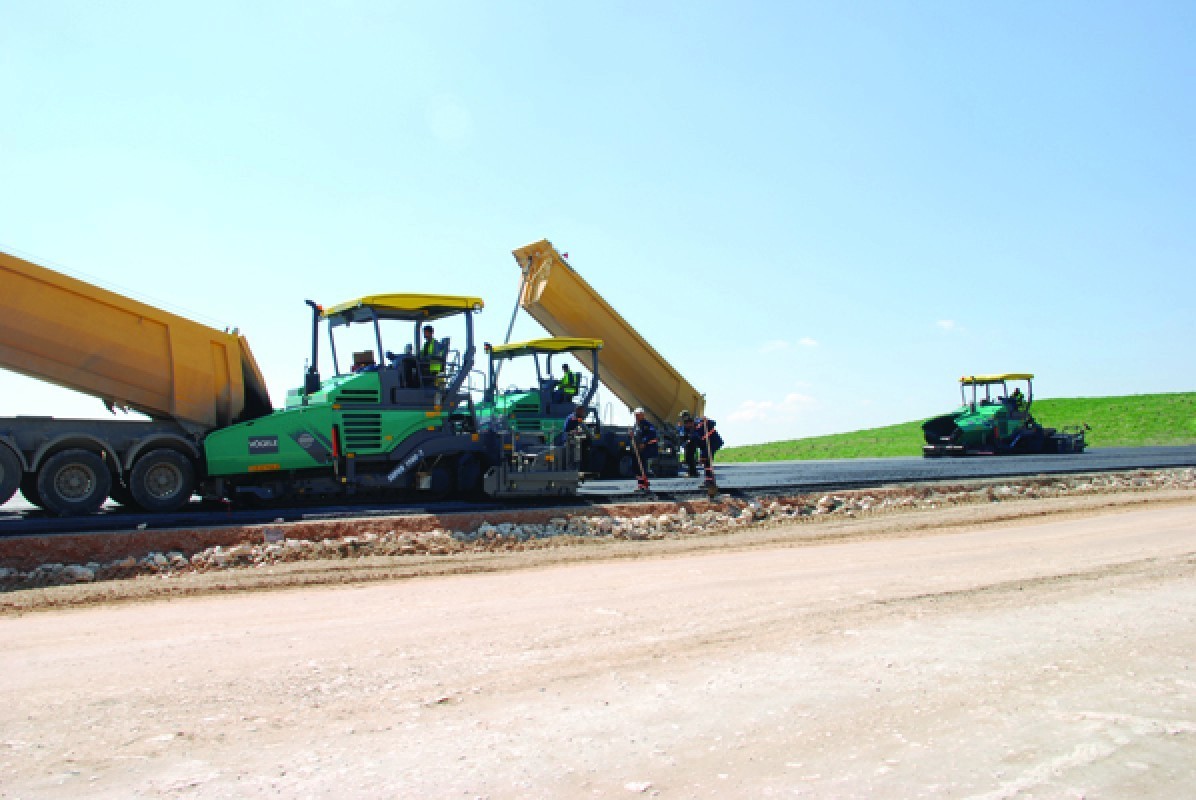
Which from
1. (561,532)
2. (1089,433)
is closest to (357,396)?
(561,532)

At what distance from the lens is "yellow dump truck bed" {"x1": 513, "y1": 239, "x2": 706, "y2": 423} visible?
16609 millimetres

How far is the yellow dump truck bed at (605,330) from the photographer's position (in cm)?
1661

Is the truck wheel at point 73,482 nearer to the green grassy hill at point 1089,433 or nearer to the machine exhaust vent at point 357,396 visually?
the machine exhaust vent at point 357,396

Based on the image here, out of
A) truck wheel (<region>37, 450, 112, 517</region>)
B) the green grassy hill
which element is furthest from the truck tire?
the green grassy hill

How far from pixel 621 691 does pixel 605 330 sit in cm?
1349

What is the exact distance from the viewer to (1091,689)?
469cm

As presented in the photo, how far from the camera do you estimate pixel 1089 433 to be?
37125 millimetres

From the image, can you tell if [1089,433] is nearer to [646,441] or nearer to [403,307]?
[646,441]

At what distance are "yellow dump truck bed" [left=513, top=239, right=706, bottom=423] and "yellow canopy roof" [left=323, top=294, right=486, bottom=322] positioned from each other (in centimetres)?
459

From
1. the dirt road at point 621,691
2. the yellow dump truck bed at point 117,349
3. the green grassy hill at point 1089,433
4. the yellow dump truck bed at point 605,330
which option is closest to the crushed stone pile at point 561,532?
the dirt road at point 621,691

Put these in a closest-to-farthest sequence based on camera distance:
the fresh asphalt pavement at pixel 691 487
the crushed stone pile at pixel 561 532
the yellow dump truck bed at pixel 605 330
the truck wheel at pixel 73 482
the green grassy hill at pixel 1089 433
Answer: the crushed stone pile at pixel 561 532
the fresh asphalt pavement at pixel 691 487
the truck wheel at pixel 73 482
the yellow dump truck bed at pixel 605 330
the green grassy hill at pixel 1089 433

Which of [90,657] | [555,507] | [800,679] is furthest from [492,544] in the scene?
[800,679]

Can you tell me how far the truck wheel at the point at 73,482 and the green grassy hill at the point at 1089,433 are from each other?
76.8ft

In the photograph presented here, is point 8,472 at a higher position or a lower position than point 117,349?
lower
